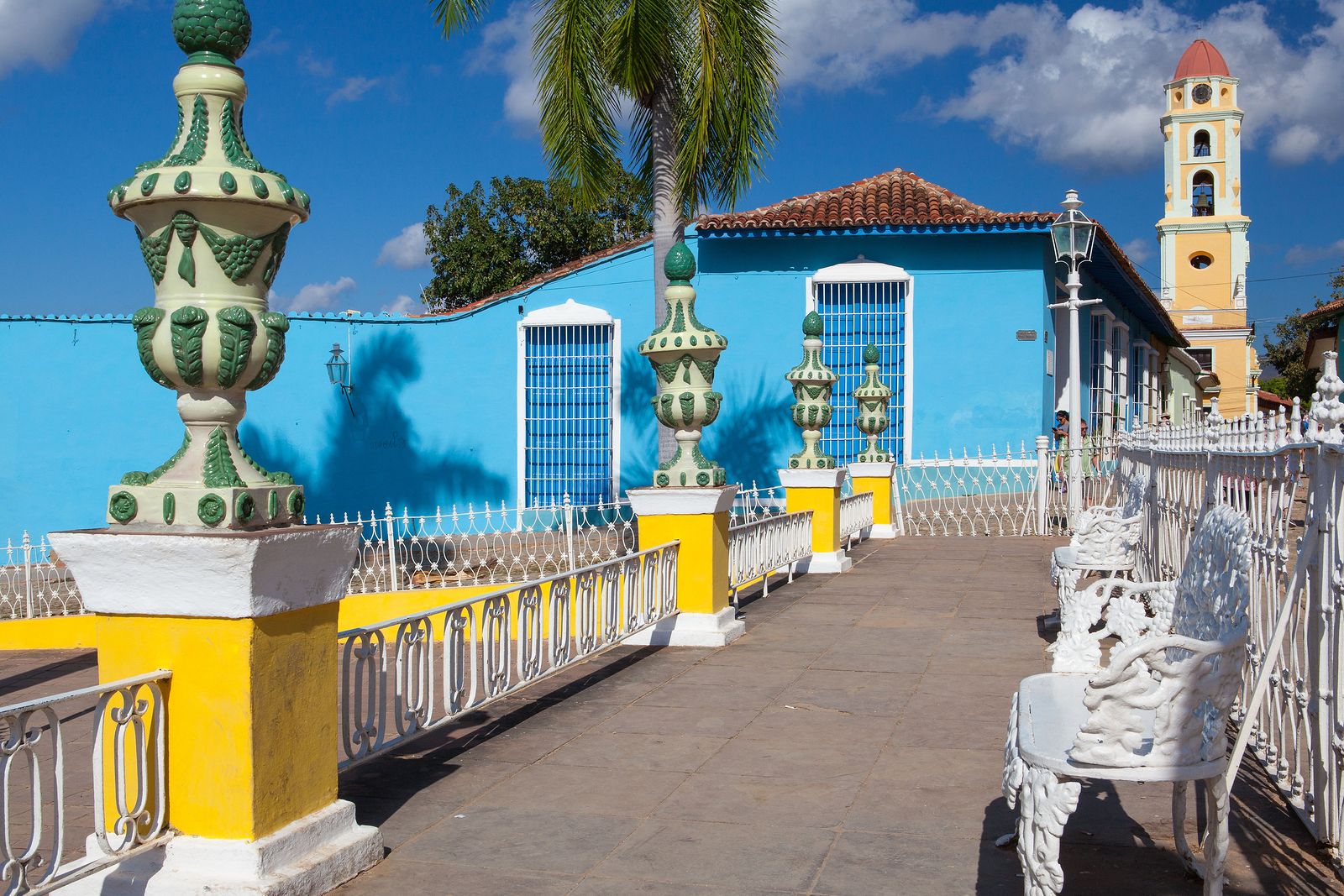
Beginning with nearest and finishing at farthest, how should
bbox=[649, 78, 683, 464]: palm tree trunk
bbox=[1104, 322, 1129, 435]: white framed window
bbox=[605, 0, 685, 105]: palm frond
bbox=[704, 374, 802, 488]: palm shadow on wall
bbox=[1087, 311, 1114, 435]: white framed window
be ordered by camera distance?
1. bbox=[605, 0, 685, 105]: palm frond
2. bbox=[649, 78, 683, 464]: palm tree trunk
3. bbox=[704, 374, 802, 488]: palm shadow on wall
4. bbox=[1087, 311, 1114, 435]: white framed window
5. bbox=[1104, 322, 1129, 435]: white framed window

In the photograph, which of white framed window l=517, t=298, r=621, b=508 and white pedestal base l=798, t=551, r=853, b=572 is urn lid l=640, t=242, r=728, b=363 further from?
white framed window l=517, t=298, r=621, b=508

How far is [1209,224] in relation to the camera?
42562mm

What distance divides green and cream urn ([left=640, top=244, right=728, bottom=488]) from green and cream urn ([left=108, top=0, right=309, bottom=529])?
4.22 meters

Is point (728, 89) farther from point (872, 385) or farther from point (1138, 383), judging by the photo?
point (1138, 383)

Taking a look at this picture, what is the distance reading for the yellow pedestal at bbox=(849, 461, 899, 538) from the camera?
14562 mm

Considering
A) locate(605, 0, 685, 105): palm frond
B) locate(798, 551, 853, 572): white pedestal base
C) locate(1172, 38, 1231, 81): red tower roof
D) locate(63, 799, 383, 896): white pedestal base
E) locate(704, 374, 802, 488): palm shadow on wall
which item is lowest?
locate(63, 799, 383, 896): white pedestal base

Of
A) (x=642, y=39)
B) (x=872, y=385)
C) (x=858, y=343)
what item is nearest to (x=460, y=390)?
(x=858, y=343)

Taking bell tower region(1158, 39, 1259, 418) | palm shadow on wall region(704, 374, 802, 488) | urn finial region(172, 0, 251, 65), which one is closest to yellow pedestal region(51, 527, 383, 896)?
urn finial region(172, 0, 251, 65)

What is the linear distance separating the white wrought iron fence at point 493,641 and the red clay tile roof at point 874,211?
10.3 meters

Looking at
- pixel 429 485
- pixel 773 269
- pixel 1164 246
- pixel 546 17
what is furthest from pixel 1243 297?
pixel 546 17

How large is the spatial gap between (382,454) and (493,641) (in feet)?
46.5

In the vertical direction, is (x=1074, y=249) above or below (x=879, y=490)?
above

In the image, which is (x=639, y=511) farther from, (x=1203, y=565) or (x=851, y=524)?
(x=851, y=524)

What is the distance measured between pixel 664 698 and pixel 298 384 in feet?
47.8
